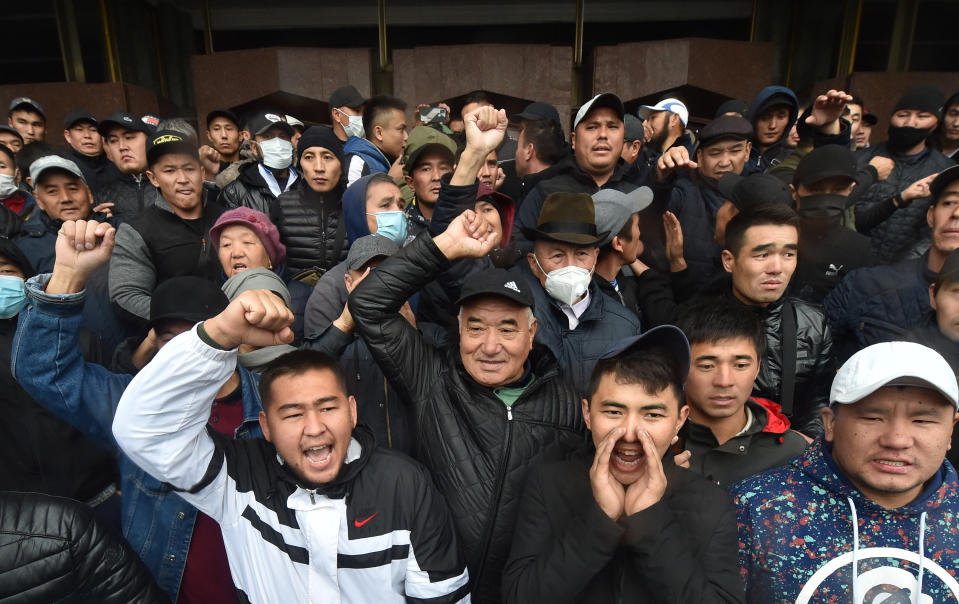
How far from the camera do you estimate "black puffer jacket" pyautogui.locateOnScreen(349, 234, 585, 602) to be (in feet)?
6.92

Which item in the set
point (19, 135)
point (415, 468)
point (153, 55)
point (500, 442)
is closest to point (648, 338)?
point (500, 442)

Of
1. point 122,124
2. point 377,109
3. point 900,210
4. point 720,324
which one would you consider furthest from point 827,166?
point 122,124

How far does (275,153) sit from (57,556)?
144 inches

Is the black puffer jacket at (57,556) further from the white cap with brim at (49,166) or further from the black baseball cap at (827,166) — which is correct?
the black baseball cap at (827,166)

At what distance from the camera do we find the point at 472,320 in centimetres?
234

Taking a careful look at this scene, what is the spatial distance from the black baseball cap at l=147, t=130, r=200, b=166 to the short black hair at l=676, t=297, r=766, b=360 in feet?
10.2

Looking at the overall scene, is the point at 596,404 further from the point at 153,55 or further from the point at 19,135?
the point at 153,55

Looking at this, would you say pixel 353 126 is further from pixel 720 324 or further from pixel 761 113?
pixel 720 324

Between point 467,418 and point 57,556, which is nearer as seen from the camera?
point 57,556

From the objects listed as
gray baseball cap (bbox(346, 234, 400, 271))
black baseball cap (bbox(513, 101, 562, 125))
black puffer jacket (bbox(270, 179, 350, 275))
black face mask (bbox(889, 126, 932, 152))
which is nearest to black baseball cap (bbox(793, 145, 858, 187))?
black face mask (bbox(889, 126, 932, 152))

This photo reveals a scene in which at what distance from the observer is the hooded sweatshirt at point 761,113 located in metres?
4.51

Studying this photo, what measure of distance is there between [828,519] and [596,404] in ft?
2.58

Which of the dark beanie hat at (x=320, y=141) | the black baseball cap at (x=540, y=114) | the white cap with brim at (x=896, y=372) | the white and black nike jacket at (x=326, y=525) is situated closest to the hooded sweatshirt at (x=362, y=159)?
the dark beanie hat at (x=320, y=141)

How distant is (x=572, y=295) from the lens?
2738 mm
